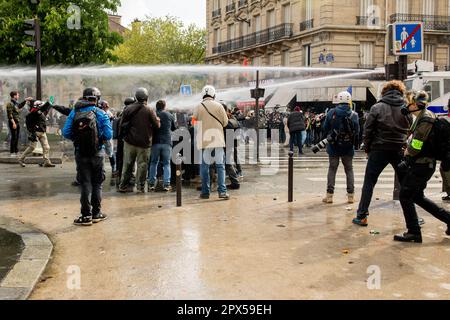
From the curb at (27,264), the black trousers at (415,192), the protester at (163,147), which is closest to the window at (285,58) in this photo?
the protester at (163,147)

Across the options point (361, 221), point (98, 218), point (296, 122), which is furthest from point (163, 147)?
point (296, 122)

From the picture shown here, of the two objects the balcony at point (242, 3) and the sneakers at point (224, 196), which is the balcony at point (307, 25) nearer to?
the balcony at point (242, 3)

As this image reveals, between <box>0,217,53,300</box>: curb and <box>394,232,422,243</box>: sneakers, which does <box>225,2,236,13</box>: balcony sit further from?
<box>394,232,422,243</box>: sneakers

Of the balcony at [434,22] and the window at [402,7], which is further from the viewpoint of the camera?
the balcony at [434,22]

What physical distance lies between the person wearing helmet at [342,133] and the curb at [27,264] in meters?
4.37

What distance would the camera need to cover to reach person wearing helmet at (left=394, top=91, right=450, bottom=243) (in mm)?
5656

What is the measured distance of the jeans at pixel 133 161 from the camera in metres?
9.23

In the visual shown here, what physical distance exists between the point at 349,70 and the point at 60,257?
27279 mm

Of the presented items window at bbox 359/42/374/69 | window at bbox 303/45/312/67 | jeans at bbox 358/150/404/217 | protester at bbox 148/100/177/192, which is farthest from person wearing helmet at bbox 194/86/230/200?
window at bbox 303/45/312/67

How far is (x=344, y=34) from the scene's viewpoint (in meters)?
31.9

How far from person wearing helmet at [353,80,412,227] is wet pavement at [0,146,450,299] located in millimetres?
590

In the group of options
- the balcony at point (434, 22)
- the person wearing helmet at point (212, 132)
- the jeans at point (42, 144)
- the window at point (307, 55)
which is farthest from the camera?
the window at point (307, 55)

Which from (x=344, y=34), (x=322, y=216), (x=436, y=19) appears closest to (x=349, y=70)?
(x=344, y=34)

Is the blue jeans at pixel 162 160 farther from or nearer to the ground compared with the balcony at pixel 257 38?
nearer to the ground
